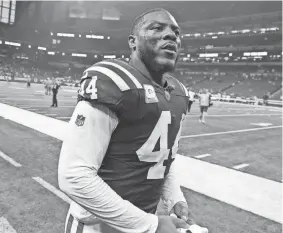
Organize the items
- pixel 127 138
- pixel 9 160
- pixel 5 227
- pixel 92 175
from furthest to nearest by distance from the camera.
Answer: pixel 9 160 < pixel 5 227 < pixel 127 138 < pixel 92 175

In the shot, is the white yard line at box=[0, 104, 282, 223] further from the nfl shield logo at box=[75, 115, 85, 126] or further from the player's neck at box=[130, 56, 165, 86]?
the nfl shield logo at box=[75, 115, 85, 126]

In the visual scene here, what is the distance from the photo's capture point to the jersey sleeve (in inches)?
44.6

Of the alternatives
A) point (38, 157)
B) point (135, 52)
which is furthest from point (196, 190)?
point (135, 52)

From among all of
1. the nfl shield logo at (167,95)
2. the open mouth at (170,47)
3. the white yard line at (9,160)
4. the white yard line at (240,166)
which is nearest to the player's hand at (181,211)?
the nfl shield logo at (167,95)

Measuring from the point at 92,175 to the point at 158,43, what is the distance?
0.68m

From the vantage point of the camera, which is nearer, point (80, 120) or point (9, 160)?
point (80, 120)

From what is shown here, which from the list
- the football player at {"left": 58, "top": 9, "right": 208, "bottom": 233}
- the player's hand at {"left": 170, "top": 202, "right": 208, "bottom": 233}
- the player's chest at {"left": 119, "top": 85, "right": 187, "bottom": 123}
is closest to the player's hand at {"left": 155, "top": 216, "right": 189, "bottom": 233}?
the football player at {"left": 58, "top": 9, "right": 208, "bottom": 233}

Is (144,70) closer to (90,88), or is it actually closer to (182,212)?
(90,88)

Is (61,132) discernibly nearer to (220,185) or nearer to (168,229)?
(220,185)

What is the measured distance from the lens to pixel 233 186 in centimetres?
486

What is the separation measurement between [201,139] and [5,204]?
21.7 feet

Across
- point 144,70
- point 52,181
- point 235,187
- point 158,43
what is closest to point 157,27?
point 158,43

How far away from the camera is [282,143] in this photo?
9.91 m

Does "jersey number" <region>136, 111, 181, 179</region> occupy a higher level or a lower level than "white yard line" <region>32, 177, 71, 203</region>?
higher
